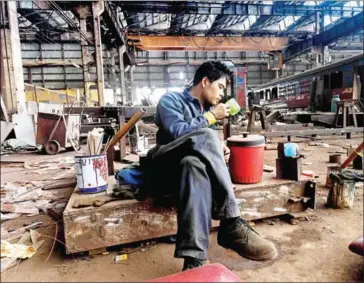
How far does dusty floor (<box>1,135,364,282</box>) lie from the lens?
4.64 feet

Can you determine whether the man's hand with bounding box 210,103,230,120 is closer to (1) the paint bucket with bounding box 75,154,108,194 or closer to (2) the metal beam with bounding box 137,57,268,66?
(1) the paint bucket with bounding box 75,154,108,194

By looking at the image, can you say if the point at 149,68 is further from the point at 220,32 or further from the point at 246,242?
the point at 246,242

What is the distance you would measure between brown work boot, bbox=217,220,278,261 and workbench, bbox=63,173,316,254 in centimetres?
41

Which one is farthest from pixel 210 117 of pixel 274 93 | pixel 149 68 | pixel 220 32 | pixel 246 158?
pixel 149 68

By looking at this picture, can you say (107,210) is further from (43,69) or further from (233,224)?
(43,69)

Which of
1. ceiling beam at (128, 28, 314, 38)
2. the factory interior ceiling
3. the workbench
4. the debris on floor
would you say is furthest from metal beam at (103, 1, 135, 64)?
the workbench

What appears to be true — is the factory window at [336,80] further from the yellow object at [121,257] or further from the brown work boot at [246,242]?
the yellow object at [121,257]

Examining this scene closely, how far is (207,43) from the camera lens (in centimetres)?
1258

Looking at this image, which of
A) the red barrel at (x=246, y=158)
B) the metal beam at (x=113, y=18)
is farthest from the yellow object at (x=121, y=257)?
the metal beam at (x=113, y=18)

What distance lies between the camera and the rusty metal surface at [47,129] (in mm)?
5465

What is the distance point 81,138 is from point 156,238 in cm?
556

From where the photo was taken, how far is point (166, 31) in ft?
39.8

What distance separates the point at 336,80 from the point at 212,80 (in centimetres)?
797

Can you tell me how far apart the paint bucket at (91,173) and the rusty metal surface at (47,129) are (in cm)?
398
